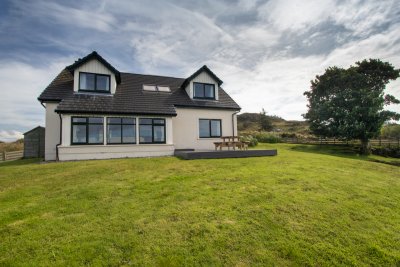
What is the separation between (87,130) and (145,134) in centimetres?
392

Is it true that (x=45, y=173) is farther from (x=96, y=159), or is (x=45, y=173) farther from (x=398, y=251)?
(x=398, y=251)

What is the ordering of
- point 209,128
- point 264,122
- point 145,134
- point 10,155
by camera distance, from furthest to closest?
point 264,122, point 209,128, point 10,155, point 145,134

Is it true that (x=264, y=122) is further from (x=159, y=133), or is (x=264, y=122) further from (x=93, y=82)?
(x=93, y=82)

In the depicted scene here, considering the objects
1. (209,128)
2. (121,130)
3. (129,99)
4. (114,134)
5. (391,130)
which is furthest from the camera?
(391,130)

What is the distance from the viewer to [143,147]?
50.5ft

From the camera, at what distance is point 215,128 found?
1908 centimetres

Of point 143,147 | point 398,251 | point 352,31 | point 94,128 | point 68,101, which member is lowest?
point 398,251

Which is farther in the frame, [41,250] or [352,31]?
[352,31]

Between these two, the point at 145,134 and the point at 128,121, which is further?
the point at 145,134

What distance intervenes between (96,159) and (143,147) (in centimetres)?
319

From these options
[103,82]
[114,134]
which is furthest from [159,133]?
[103,82]

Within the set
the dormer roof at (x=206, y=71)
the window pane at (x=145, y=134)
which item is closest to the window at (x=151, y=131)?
the window pane at (x=145, y=134)

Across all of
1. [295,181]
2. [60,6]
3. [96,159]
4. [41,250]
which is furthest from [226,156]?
[60,6]

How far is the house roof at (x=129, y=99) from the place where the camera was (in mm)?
Answer: 14484
